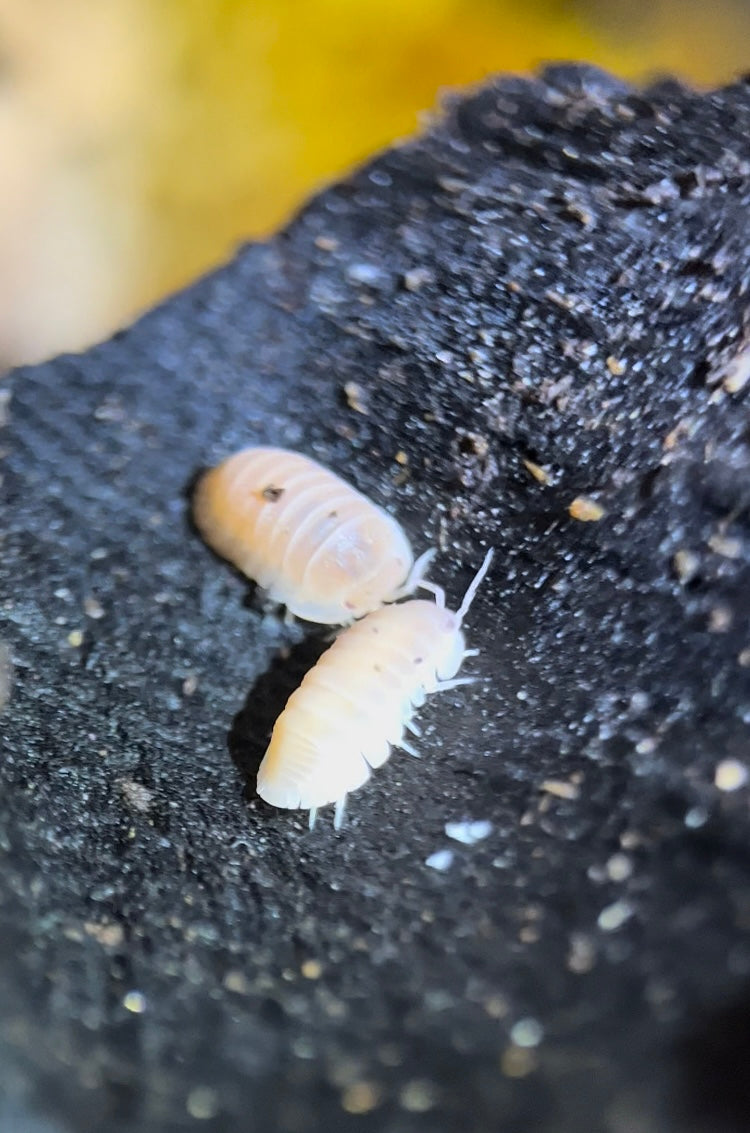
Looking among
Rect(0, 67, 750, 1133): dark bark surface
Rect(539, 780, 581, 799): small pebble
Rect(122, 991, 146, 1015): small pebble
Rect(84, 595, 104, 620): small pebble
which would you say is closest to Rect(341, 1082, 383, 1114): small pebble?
Rect(0, 67, 750, 1133): dark bark surface

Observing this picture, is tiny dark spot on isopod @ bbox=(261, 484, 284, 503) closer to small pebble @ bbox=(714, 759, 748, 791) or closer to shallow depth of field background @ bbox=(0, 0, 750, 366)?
shallow depth of field background @ bbox=(0, 0, 750, 366)

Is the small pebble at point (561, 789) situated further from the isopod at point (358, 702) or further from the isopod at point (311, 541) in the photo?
the isopod at point (311, 541)

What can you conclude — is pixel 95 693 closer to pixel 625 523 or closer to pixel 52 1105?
pixel 52 1105

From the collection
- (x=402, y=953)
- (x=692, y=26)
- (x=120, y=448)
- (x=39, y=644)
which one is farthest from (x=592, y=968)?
(x=692, y=26)

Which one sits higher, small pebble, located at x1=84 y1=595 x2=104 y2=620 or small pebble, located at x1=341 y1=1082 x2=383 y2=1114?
small pebble, located at x1=84 y1=595 x2=104 y2=620

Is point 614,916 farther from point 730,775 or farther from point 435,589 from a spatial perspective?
point 435,589

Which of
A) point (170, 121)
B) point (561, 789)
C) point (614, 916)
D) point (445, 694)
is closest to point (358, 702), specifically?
point (445, 694)
